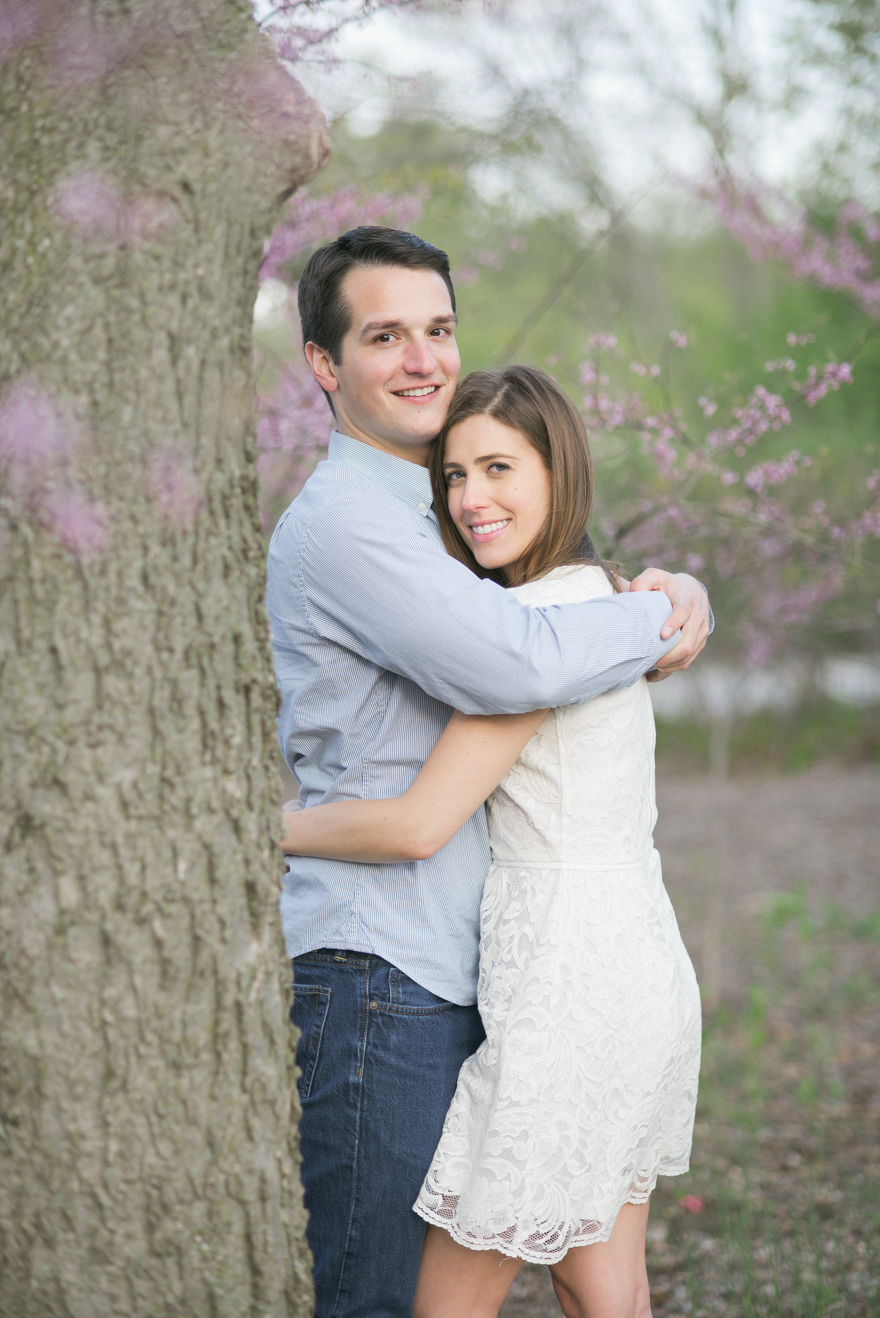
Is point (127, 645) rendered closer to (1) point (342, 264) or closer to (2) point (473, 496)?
(2) point (473, 496)

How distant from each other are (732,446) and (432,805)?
2.88 metres

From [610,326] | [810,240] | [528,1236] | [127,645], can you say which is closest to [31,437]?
[127,645]

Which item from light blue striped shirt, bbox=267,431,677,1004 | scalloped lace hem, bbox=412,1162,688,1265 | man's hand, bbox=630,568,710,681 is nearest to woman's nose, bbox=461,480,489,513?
light blue striped shirt, bbox=267,431,677,1004

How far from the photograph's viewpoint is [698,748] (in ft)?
47.4

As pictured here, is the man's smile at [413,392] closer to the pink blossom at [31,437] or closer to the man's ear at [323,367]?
the man's ear at [323,367]

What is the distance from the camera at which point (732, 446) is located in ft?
14.0

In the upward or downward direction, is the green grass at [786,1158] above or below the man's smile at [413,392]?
below

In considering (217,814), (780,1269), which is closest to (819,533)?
(780,1269)

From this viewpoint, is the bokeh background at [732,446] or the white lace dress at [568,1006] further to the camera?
the bokeh background at [732,446]

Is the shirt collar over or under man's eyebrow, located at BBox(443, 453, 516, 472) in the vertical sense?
under

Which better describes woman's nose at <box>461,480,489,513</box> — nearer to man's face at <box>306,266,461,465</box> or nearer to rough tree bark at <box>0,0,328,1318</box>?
man's face at <box>306,266,461,465</box>

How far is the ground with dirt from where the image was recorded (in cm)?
343

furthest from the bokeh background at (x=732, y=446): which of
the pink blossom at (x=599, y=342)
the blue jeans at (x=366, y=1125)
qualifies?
the blue jeans at (x=366, y=1125)

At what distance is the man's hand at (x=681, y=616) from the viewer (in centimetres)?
208
